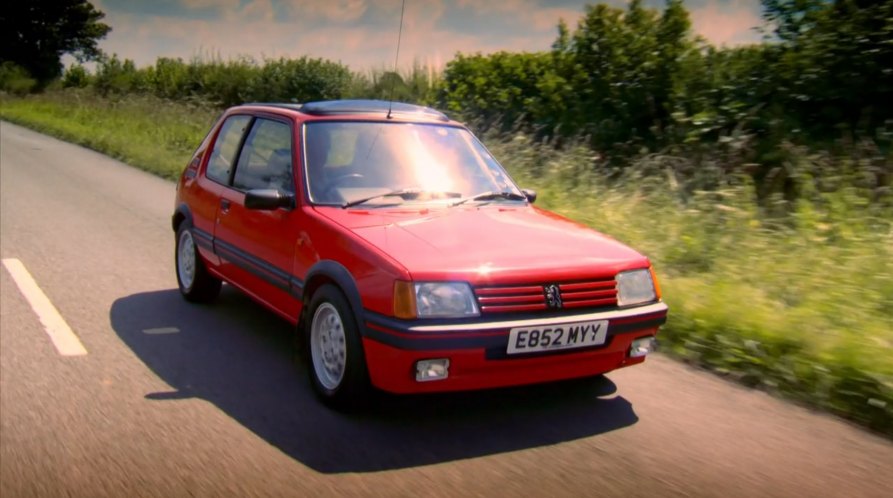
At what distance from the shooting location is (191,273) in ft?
23.2

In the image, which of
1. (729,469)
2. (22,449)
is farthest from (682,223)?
(22,449)

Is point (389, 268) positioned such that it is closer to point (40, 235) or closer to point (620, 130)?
point (40, 235)

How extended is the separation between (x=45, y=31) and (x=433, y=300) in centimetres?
7717

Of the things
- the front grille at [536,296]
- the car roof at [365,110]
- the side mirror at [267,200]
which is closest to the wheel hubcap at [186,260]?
the car roof at [365,110]

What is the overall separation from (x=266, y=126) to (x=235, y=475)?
3048 mm

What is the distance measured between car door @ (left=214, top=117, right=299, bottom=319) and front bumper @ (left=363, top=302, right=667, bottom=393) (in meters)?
1.10

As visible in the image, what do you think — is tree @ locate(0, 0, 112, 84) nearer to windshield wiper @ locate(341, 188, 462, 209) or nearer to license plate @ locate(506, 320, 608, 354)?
windshield wiper @ locate(341, 188, 462, 209)

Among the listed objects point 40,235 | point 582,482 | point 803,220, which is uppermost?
point 803,220

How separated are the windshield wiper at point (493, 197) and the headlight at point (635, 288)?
1192mm

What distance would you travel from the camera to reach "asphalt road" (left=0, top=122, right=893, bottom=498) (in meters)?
3.77

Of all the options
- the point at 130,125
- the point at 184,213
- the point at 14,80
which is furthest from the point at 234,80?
the point at 14,80

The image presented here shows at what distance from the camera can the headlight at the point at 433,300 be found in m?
4.21

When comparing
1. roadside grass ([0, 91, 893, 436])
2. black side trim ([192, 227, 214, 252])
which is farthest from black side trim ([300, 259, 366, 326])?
roadside grass ([0, 91, 893, 436])

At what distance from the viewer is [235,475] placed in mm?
3799
